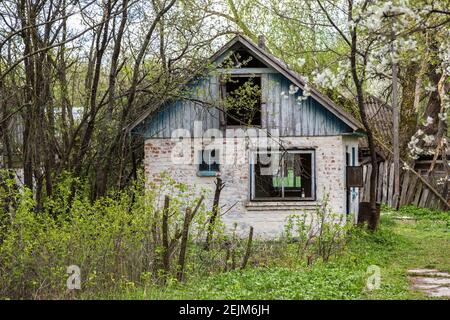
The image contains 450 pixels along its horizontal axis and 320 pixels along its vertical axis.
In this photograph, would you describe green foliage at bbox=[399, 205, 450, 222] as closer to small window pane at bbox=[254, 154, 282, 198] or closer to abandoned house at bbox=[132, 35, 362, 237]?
abandoned house at bbox=[132, 35, 362, 237]

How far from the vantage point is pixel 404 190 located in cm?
2870

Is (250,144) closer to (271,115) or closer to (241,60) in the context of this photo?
(271,115)

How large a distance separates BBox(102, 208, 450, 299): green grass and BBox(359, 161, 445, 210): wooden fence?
10.9 meters

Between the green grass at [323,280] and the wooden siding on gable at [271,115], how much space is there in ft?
11.1

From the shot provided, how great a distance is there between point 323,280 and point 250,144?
8403 millimetres

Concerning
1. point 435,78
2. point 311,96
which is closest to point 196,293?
point 311,96

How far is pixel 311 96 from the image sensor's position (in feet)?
62.0

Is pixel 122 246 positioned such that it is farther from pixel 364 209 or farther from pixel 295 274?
pixel 364 209

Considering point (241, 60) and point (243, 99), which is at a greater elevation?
point (241, 60)

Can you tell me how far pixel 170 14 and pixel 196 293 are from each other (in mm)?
8235

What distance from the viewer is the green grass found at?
10167 mm
